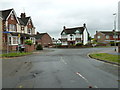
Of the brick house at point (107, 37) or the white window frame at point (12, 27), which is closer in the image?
the white window frame at point (12, 27)

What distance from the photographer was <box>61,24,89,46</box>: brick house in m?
61.9

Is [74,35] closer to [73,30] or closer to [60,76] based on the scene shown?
[73,30]

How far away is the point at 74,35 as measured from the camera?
6397cm

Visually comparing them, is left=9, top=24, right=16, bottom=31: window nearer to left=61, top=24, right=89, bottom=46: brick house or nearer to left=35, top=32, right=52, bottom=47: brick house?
left=35, top=32, right=52, bottom=47: brick house

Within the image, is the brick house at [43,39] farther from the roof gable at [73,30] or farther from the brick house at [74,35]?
the roof gable at [73,30]

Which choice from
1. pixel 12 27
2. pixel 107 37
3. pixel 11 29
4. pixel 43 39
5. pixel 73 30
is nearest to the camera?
pixel 11 29

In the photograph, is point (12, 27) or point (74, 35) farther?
point (74, 35)

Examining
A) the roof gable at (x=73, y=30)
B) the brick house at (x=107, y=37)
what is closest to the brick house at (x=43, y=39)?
the roof gable at (x=73, y=30)

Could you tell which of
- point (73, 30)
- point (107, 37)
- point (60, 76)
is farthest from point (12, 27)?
point (107, 37)

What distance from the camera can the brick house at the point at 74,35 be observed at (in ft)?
203

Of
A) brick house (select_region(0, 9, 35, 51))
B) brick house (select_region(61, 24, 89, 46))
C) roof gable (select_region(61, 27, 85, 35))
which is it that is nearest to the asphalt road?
brick house (select_region(0, 9, 35, 51))

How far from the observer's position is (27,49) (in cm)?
2652

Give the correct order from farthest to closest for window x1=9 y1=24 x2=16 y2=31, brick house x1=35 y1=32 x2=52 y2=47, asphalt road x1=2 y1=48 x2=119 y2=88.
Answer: brick house x1=35 y1=32 x2=52 y2=47 < window x1=9 y1=24 x2=16 y2=31 < asphalt road x1=2 y1=48 x2=119 y2=88

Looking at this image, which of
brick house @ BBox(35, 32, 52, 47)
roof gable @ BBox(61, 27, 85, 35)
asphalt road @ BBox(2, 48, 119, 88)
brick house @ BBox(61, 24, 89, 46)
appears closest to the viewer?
asphalt road @ BBox(2, 48, 119, 88)
